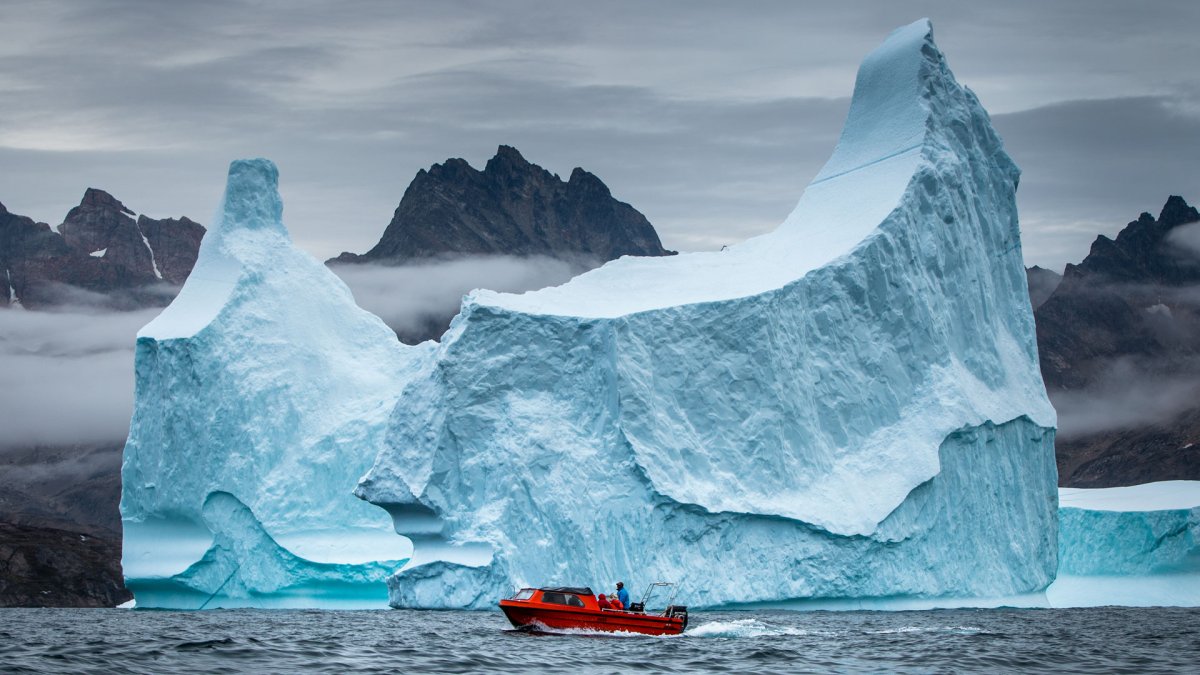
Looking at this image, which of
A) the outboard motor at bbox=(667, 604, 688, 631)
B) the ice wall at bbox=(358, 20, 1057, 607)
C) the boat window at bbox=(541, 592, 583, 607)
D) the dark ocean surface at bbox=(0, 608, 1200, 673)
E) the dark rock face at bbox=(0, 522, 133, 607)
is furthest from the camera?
the dark rock face at bbox=(0, 522, 133, 607)

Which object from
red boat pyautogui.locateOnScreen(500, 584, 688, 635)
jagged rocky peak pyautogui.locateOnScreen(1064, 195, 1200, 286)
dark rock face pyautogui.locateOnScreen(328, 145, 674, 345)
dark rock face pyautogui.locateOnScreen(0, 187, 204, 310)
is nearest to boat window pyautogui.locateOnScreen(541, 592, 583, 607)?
red boat pyautogui.locateOnScreen(500, 584, 688, 635)

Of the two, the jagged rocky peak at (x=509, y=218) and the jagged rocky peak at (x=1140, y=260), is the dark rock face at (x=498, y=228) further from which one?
the jagged rocky peak at (x=1140, y=260)

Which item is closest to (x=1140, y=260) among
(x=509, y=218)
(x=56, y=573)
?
(x=509, y=218)

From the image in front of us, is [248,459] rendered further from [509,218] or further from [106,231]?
[106,231]

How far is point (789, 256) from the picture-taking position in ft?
114

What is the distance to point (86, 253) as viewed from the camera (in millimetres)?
171125

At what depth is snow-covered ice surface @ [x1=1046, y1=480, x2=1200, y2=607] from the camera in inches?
1527

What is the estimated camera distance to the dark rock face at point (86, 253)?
544 ft

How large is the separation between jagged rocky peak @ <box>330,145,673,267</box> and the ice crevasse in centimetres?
8354

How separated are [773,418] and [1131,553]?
1411 cm

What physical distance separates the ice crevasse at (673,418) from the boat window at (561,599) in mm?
5355

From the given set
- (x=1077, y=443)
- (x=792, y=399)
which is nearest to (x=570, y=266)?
(x=1077, y=443)

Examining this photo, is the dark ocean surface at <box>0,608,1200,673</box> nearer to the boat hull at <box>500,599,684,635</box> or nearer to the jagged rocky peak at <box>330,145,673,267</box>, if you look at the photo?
the boat hull at <box>500,599,684,635</box>

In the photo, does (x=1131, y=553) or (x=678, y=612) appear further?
(x=1131, y=553)
